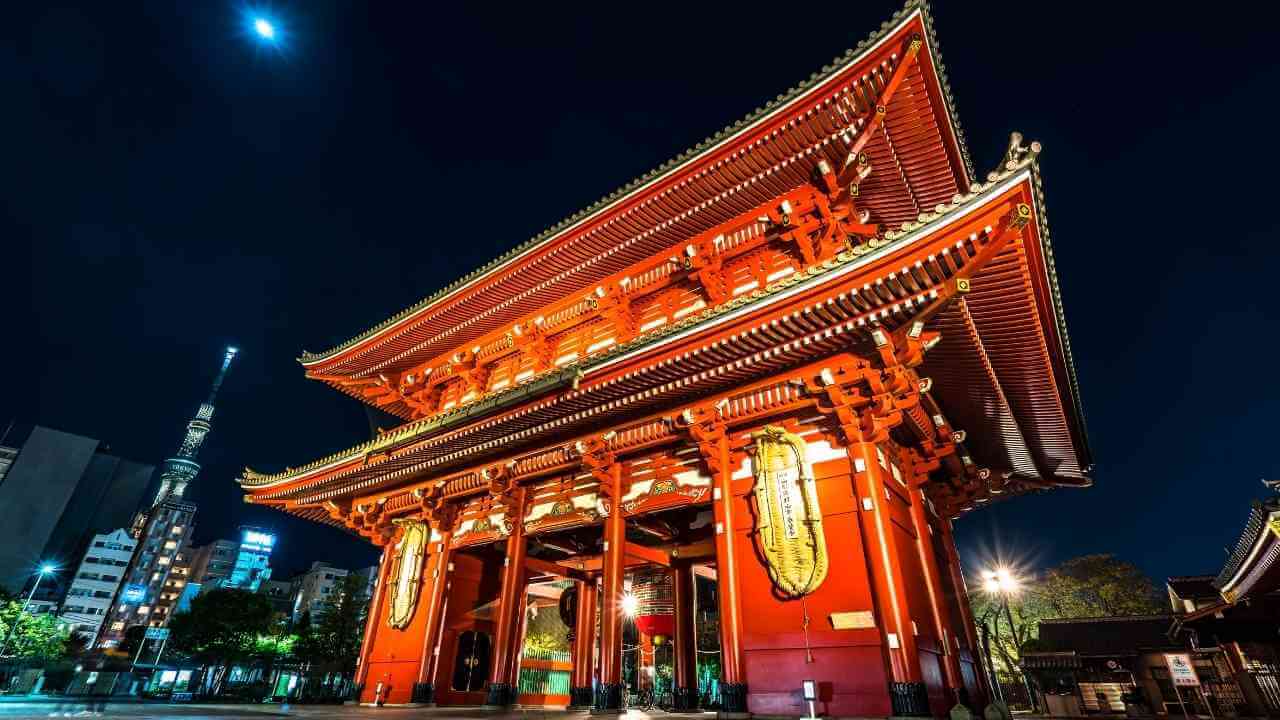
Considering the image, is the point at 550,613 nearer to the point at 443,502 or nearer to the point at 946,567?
the point at 443,502

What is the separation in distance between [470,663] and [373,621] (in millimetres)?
3050

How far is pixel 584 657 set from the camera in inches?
502

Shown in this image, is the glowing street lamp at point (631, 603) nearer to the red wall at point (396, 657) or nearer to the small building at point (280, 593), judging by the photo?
the red wall at point (396, 657)

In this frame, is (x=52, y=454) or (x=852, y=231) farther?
(x=52, y=454)

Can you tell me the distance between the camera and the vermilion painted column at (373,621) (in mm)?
15727

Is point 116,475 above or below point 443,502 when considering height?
above

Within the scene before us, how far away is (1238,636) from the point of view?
19.0 m

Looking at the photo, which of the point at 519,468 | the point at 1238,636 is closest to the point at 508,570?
the point at 519,468

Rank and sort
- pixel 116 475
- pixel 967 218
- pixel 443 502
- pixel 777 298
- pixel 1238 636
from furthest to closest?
pixel 116 475 → pixel 1238 636 → pixel 443 502 → pixel 777 298 → pixel 967 218

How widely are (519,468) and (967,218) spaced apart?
10888mm

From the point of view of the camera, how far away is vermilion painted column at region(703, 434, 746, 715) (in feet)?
30.8

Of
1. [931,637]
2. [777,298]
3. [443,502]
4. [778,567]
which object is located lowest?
[931,637]

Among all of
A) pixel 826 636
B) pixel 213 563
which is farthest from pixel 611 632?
pixel 213 563

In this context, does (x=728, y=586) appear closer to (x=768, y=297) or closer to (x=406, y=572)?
(x=768, y=297)
